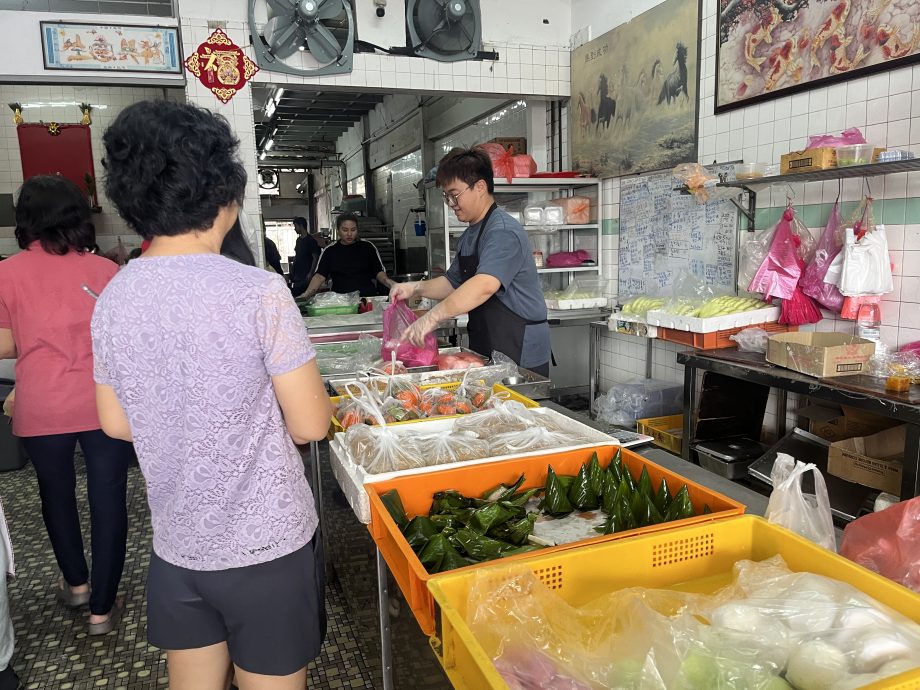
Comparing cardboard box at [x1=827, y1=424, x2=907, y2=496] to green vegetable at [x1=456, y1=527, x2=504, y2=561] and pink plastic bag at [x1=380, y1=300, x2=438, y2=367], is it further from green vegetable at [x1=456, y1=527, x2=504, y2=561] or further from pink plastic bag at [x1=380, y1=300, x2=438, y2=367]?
green vegetable at [x1=456, y1=527, x2=504, y2=561]

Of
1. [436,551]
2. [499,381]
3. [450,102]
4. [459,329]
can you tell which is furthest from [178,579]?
[450,102]

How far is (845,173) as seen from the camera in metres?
3.09

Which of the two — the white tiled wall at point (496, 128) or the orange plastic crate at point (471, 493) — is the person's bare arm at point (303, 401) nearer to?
the orange plastic crate at point (471, 493)

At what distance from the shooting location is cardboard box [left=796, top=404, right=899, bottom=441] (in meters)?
3.29

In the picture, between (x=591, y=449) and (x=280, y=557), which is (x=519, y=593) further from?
(x=591, y=449)

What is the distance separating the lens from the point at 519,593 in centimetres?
105

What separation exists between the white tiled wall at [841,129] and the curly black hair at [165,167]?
3279 millimetres

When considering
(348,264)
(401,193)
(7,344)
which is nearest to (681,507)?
(7,344)

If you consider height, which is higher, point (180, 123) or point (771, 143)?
point (771, 143)

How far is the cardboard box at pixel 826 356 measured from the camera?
3004 millimetres

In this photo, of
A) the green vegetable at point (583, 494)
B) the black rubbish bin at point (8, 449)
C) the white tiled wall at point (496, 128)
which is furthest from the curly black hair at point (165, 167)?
the white tiled wall at point (496, 128)

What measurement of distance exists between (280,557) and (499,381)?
1346 millimetres

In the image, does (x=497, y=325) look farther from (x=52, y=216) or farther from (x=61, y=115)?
(x=61, y=115)

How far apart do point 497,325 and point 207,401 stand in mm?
1994
